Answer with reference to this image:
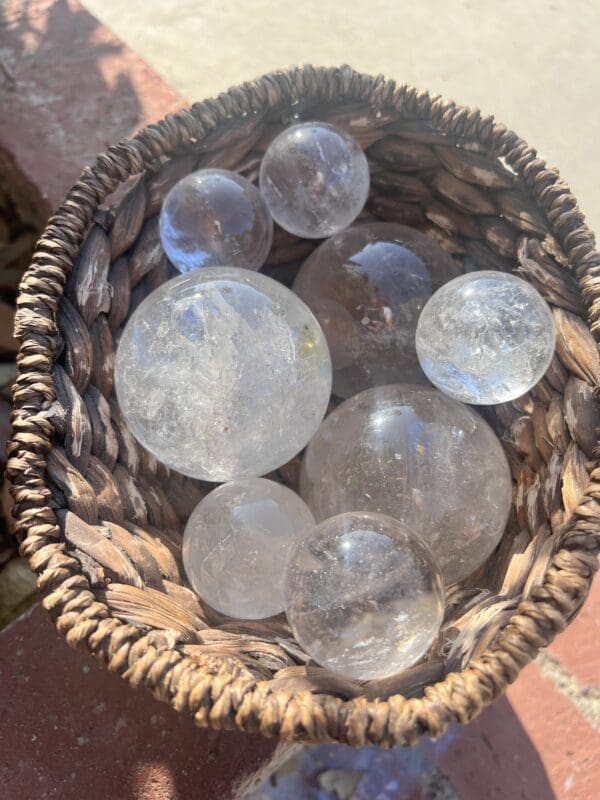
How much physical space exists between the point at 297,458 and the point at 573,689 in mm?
460

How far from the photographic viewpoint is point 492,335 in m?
0.80

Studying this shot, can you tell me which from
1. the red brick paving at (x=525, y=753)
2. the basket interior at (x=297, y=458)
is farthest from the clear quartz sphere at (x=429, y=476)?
the red brick paving at (x=525, y=753)

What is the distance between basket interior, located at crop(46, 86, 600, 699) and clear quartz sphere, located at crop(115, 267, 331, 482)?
0.07 m

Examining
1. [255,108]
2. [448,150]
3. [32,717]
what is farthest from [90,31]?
[32,717]

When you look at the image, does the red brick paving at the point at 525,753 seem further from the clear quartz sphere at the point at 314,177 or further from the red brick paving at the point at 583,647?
the clear quartz sphere at the point at 314,177

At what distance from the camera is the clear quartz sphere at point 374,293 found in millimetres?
932

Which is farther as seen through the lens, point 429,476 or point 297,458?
point 297,458

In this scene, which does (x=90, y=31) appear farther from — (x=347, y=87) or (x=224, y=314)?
(x=224, y=314)

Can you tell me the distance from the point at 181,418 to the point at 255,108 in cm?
44

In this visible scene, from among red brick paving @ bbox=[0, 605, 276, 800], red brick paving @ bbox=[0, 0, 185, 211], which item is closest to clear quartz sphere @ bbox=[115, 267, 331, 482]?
red brick paving @ bbox=[0, 605, 276, 800]

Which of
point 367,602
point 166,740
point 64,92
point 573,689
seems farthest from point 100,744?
point 64,92

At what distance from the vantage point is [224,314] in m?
0.78

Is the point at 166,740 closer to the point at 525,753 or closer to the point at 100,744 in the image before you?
the point at 100,744

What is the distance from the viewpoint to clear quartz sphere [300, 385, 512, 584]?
80 centimetres
